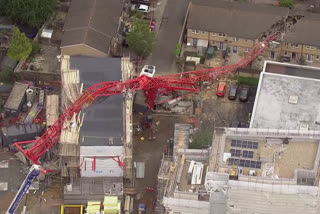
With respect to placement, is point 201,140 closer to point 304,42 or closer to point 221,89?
point 221,89

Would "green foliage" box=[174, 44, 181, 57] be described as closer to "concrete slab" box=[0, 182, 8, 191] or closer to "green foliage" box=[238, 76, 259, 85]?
"green foliage" box=[238, 76, 259, 85]

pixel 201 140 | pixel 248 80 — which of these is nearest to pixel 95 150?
pixel 201 140

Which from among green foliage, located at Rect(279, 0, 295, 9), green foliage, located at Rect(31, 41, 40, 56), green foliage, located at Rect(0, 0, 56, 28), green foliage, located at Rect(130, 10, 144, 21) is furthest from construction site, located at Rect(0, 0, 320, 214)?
green foliage, located at Rect(279, 0, 295, 9)

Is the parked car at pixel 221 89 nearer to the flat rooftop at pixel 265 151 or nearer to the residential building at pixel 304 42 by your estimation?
the residential building at pixel 304 42

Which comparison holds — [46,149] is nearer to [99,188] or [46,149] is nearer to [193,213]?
[99,188]

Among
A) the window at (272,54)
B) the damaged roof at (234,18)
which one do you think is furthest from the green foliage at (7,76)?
the window at (272,54)

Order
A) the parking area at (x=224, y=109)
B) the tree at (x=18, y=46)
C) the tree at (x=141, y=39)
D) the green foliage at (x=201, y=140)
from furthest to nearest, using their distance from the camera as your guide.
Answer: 1. the tree at (x=141, y=39)
2. the tree at (x=18, y=46)
3. the parking area at (x=224, y=109)
4. the green foliage at (x=201, y=140)

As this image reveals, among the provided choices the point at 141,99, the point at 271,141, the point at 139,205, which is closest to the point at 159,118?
the point at 141,99
